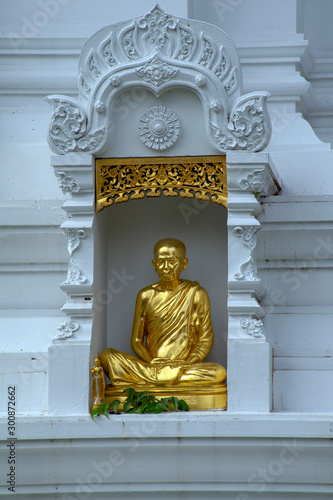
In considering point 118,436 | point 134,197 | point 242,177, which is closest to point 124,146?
point 134,197

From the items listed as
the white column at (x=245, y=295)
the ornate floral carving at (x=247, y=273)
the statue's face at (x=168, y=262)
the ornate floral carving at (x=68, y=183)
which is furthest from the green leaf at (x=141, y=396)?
the ornate floral carving at (x=68, y=183)

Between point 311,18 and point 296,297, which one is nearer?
point 296,297

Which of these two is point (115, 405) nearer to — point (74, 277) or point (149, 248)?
point (74, 277)

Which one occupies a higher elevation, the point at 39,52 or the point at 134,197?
the point at 39,52

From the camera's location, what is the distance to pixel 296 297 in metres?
6.88

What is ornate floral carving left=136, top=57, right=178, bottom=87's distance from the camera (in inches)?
252

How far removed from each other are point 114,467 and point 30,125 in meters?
2.87

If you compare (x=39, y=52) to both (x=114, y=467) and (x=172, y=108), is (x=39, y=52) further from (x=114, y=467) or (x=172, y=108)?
(x=114, y=467)

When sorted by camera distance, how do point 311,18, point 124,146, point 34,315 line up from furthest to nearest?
point 311,18
point 34,315
point 124,146

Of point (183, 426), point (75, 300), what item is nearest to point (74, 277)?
point (75, 300)

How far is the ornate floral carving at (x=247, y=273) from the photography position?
633 cm

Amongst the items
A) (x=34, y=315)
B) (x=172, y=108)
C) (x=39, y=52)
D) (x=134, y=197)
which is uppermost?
(x=39, y=52)

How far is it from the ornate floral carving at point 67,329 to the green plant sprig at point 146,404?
0.49 m

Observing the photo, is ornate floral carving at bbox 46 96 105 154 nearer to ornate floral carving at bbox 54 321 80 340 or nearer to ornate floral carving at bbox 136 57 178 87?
ornate floral carving at bbox 136 57 178 87
